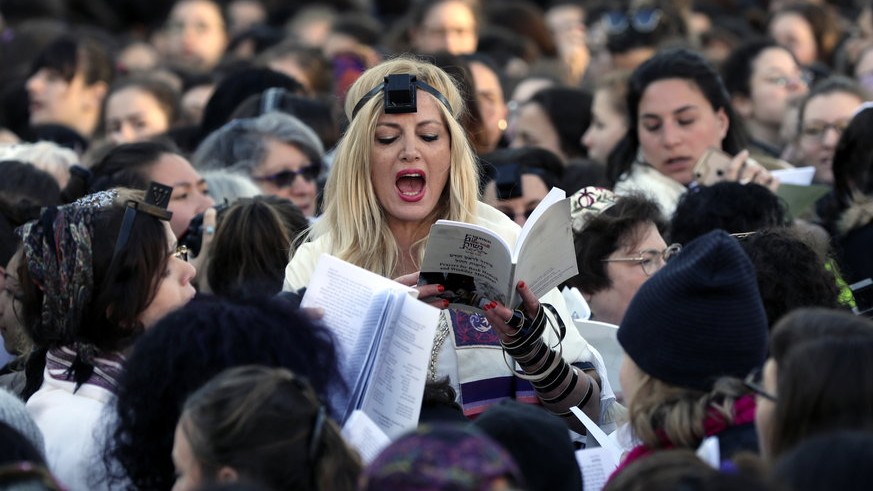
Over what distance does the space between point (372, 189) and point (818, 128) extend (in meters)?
3.44

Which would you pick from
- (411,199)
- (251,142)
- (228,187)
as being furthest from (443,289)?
(251,142)

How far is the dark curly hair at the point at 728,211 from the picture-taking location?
5035 millimetres

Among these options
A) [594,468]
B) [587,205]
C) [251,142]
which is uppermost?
[251,142]

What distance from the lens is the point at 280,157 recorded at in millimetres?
6668

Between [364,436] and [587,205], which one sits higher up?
[587,205]

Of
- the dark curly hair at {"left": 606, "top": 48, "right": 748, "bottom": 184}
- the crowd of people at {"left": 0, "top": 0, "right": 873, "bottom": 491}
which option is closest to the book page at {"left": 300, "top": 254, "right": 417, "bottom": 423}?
the crowd of people at {"left": 0, "top": 0, "right": 873, "bottom": 491}

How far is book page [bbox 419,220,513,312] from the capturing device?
3930 millimetres

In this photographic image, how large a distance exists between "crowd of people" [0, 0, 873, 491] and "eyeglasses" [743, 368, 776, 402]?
2 centimetres

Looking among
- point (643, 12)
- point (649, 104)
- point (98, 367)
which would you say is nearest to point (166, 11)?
point (643, 12)

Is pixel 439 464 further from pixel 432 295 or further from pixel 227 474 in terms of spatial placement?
pixel 432 295

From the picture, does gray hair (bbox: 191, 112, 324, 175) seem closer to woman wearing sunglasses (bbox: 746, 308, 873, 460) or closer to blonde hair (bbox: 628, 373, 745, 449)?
blonde hair (bbox: 628, 373, 745, 449)

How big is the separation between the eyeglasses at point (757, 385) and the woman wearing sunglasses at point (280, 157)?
3.53 meters

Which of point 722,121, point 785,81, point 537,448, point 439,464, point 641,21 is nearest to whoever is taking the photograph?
point 439,464

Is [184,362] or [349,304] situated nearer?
[184,362]
